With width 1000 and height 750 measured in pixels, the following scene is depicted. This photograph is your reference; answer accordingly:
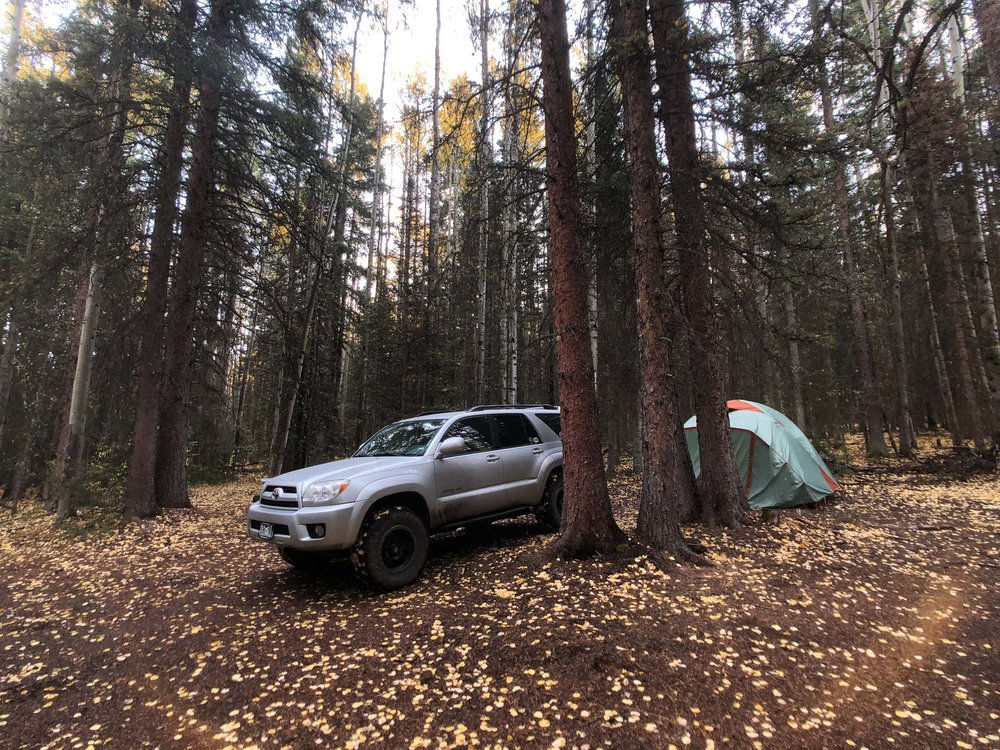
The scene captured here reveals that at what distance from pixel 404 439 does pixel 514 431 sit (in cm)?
154

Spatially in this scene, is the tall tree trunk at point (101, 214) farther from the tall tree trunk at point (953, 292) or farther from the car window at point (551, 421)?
the tall tree trunk at point (953, 292)

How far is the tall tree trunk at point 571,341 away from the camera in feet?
17.5

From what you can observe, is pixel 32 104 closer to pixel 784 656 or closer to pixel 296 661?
pixel 296 661

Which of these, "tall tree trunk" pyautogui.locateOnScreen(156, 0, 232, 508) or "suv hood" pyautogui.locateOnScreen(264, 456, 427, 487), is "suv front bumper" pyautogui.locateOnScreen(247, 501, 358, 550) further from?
"tall tree trunk" pyautogui.locateOnScreen(156, 0, 232, 508)

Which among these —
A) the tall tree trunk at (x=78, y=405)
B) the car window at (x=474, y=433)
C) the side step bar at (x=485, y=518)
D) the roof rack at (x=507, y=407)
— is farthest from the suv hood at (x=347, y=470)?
the tall tree trunk at (x=78, y=405)

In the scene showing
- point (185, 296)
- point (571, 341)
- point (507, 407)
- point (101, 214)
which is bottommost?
point (507, 407)

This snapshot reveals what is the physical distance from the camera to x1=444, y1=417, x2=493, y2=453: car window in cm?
613

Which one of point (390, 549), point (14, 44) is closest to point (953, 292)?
point (390, 549)

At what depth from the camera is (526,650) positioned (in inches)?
139

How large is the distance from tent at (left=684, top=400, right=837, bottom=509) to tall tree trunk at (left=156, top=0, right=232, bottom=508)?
9.70 metres

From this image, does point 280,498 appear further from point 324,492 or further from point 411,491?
point 411,491

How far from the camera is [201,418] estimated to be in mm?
14961

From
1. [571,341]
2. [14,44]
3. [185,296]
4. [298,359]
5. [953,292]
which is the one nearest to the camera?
[571,341]

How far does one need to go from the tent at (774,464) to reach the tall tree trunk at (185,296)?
9699 mm
